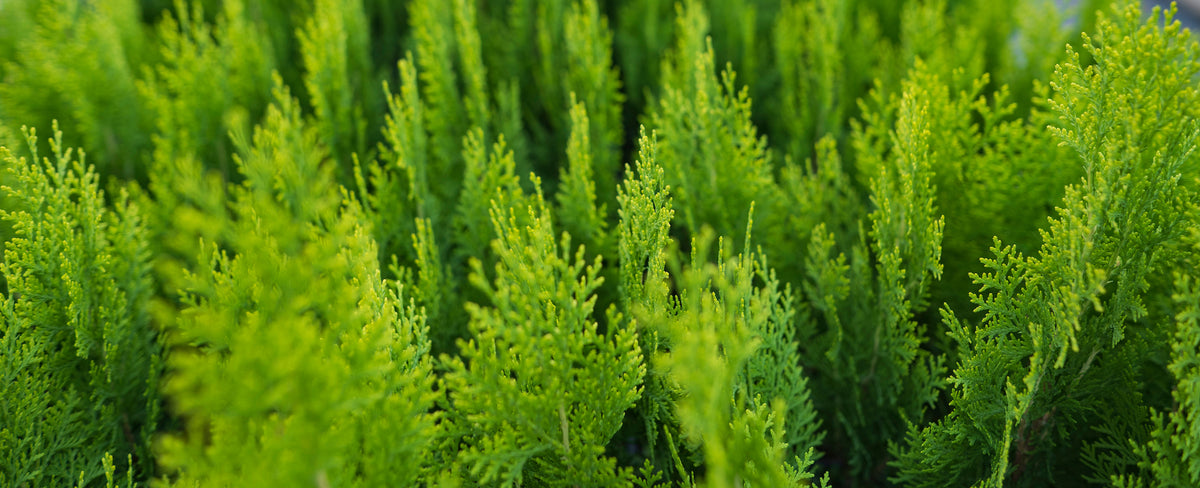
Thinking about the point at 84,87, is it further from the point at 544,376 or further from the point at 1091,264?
the point at 1091,264

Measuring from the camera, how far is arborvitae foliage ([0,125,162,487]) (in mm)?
2545

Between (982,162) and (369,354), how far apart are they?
2462 mm

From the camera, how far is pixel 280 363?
1640mm

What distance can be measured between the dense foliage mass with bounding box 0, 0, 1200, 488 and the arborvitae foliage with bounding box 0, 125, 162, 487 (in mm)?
17

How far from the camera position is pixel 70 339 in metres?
2.86

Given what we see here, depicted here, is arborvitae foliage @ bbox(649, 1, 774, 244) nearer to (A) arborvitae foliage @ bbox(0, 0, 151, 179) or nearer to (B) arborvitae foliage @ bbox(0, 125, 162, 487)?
(B) arborvitae foliage @ bbox(0, 125, 162, 487)

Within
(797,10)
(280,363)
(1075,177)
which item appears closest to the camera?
(280,363)

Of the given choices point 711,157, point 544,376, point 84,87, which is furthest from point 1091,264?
point 84,87

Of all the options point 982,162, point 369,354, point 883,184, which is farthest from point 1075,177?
point 369,354

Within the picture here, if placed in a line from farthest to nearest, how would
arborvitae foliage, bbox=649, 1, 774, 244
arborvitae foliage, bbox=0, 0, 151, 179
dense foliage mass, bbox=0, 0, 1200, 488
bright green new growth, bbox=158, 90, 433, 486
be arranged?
1. arborvitae foliage, bbox=0, 0, 151, 179
2. arborvitae foliage, bbox=649, 1, 774, 244
3. dense foliage mass, bbox=0, 0, 1200, 488
4. bright green new growth, bbox=158, 90, 433, 486

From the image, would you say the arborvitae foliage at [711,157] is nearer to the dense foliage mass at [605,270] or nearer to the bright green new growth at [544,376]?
the dense foliage mass at [605,270]

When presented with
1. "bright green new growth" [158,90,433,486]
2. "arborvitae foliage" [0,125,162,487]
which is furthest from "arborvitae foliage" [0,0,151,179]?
"bright green new growth" [158,90,433,486]

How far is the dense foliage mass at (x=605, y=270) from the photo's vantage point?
6.59 feet

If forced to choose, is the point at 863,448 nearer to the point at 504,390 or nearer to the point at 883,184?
the point at 883,184
